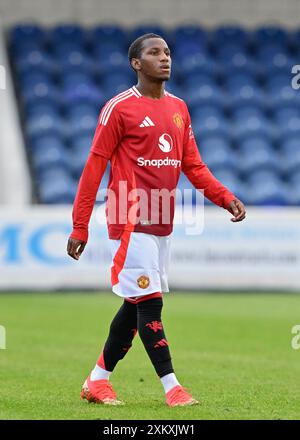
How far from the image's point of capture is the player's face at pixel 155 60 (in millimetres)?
6508

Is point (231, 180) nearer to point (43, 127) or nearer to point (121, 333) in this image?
point (43, 127)

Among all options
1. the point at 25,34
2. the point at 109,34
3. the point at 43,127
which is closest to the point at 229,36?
the point at 109,34

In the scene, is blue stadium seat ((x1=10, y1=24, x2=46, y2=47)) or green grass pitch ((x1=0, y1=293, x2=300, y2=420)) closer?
green grass pitch ((x1=0, y1=293, x2=300, y2=420))

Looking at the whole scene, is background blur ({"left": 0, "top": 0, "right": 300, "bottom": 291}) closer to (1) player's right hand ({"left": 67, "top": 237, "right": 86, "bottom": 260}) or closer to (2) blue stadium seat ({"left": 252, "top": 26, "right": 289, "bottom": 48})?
(2) blue stadium seat ({"left": 252, "top": 26, "right": 289, "bottom": 48})

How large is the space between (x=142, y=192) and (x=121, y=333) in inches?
36.6

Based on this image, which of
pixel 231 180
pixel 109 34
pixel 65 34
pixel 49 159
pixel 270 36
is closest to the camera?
pixel 49 159

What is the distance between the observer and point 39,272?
54.0 feet

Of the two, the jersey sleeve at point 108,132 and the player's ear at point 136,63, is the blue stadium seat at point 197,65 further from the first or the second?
the jersey sleeve at point 108,132

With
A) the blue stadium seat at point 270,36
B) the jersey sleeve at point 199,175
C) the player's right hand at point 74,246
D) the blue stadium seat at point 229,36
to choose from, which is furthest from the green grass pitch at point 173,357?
the blue stadium seat at point 270,36

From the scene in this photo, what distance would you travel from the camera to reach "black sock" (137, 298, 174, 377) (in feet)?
21.2

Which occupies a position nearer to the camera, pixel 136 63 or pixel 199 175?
pixel 136 63

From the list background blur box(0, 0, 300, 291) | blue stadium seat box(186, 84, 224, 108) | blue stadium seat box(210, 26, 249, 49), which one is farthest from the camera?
blue stadium seat box(210, 26, 249, 49)

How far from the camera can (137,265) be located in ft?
21.1

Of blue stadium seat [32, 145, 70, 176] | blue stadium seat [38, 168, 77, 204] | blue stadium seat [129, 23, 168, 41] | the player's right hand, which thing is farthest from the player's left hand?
blue stadium seat [129, 23, 168, 41]
